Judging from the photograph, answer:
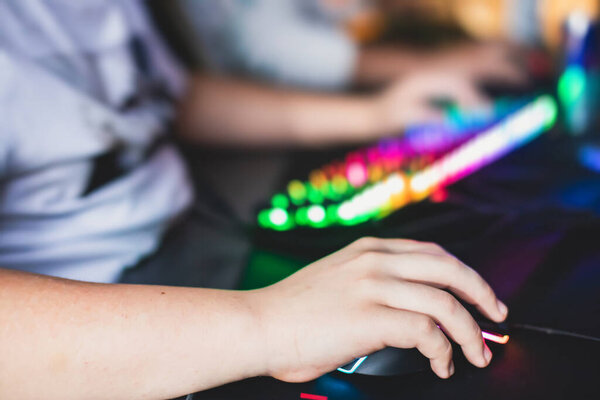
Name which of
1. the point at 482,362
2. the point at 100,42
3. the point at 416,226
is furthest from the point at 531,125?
the point at 100,42

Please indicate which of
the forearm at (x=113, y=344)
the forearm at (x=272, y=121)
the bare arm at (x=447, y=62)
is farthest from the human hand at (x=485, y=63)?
the forearm at (x=113, y=344)

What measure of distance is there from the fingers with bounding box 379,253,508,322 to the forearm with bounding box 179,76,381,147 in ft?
1.43

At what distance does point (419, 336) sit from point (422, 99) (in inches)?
19.7

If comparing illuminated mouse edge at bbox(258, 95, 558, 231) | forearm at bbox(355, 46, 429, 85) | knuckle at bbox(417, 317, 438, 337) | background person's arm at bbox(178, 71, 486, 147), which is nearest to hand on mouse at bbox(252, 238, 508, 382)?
knuckle at bbox(417, 317, 438, 337)

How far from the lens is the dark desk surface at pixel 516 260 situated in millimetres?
305

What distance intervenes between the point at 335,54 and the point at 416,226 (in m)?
0.46

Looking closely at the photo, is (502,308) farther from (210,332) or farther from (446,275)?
(210,332)

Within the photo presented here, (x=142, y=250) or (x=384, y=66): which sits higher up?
(x=384, y=66)

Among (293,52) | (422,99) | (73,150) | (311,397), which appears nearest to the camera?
(311,397)

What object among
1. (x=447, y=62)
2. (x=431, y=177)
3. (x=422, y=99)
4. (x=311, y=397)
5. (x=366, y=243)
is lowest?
(x=311, y=397)

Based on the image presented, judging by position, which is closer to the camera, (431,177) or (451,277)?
(451,277)

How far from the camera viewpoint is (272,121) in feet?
2.52

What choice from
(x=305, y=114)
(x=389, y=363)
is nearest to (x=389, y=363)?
(x=389, y=363)

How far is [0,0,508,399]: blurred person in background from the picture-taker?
0.31m
